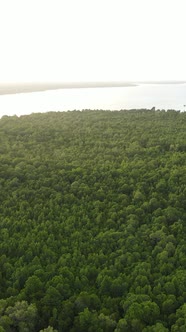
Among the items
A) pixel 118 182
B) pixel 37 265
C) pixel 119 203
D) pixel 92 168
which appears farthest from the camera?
pixel 92 168

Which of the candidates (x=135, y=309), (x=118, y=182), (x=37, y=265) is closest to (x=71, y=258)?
(x=37, y=265)

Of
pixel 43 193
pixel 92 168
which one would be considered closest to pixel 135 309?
pixel 43 193

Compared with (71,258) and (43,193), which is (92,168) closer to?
(43,193)

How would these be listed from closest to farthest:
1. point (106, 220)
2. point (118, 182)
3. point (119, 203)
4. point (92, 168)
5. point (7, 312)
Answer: point (7, 312) → point (106, 220) → point (119, 203) → point (118, 182) → point (92, 168)

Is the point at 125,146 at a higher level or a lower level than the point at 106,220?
higher

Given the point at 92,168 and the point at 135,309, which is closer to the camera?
the point at 135,309

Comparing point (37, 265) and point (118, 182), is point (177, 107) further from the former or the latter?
point (37, 265)
